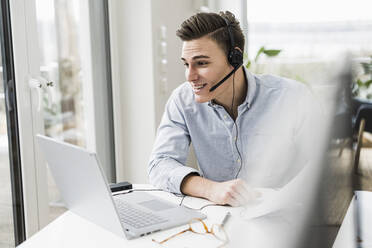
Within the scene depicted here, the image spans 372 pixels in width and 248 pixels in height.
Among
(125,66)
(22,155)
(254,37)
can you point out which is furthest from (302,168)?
(254,37)

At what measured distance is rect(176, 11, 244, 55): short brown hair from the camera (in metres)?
1.62

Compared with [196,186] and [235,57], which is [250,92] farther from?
[196,186]

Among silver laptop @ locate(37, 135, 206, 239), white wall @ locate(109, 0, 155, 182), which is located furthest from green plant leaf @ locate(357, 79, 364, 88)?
white wall @ locate(109, 0, 155, 182)

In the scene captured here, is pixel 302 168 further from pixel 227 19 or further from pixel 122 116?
pixel 122 116

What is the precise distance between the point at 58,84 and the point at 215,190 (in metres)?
1.15

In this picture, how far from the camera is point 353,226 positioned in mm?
354

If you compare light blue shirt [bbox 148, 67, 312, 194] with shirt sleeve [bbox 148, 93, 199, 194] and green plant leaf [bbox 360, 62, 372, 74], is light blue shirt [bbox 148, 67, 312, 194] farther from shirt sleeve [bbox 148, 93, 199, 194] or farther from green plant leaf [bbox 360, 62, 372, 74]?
green plant leaf [bbox 360, 62, 372, 74]

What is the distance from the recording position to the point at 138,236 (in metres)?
1.05

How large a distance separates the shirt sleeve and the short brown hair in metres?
0.27

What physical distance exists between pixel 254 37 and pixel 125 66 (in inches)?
53.2

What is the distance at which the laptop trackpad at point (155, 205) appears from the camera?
48.6 inches

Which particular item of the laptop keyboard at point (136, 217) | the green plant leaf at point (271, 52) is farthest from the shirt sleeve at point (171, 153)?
the green plant leaf at point (271, 52)

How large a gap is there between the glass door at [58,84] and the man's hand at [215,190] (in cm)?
82

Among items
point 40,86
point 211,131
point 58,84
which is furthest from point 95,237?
point 58,84
